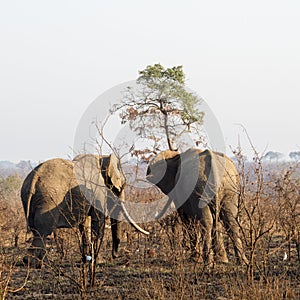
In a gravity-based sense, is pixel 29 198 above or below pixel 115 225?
above

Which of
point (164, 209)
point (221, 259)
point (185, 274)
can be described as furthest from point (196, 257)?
point (164, 209)

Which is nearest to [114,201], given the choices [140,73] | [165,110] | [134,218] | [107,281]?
[134,218]

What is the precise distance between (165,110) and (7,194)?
940 inches

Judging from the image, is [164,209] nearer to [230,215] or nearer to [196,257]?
[230,215]

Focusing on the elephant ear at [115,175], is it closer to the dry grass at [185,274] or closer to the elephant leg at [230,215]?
the dry grass at [185,274]

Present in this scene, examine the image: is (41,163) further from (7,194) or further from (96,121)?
(7,194)

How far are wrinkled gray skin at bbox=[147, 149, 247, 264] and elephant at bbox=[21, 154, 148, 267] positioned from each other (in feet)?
3.88

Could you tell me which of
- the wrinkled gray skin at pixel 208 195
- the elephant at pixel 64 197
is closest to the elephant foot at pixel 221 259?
the wrinkled gray skin at pixel 208 195

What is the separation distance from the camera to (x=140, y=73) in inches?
877

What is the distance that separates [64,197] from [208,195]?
120 inches

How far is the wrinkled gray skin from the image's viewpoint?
1301cm

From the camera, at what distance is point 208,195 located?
13.6 metres

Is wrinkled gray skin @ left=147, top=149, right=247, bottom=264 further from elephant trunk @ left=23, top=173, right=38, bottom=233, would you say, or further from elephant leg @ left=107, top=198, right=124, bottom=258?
elephant trunk @ left=23, top=173, right=38, bottom=233

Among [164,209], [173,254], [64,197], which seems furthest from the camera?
[164,209]
